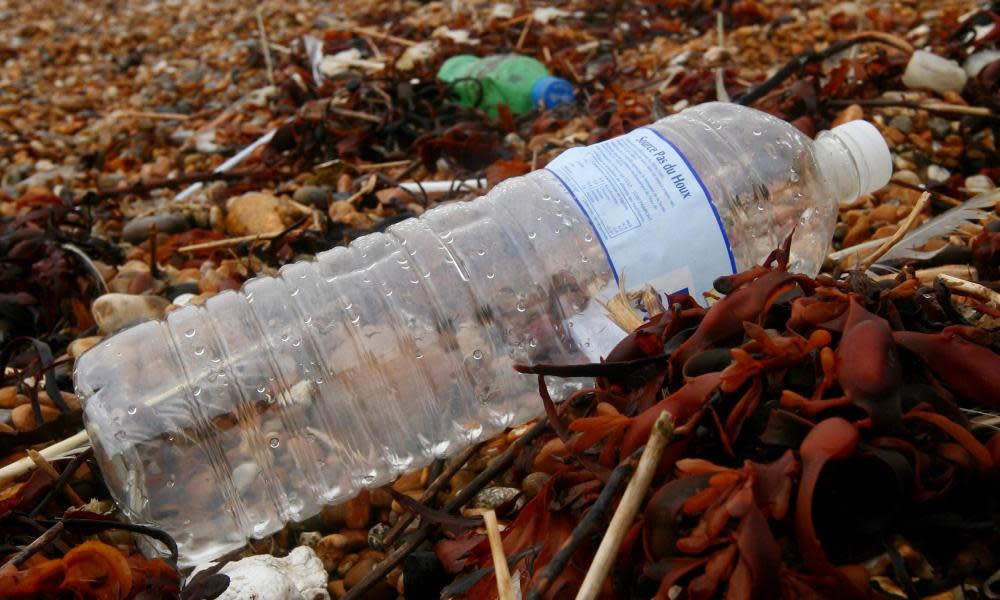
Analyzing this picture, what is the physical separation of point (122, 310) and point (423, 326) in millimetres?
992

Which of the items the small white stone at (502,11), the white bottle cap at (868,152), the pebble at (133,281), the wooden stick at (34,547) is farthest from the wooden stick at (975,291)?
the small white stone at (502,11)

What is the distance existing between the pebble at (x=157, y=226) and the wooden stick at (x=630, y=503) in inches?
94.9

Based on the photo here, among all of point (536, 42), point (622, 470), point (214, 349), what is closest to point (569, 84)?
point (536, 42)

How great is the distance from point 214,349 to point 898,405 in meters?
1.50

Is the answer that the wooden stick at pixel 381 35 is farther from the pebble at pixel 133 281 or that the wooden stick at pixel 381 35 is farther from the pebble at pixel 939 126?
the pebble at pixel 939 126

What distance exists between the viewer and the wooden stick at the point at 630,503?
114 cm

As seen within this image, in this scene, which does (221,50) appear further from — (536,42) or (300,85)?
(536,42)

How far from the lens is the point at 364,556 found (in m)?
1.68

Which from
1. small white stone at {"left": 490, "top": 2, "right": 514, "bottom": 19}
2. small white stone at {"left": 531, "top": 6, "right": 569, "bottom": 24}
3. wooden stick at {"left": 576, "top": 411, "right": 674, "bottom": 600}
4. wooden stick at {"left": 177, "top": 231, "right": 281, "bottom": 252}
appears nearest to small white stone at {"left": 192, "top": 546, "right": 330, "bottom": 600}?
wooden stick at {"left": 576, "top": 411, "right": 674, "bottom": 600}

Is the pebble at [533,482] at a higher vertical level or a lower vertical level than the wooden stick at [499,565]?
lower

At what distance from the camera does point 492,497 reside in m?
1.69

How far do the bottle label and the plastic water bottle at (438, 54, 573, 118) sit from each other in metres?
2.05

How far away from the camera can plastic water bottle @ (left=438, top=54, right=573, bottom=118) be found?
3.80 metres

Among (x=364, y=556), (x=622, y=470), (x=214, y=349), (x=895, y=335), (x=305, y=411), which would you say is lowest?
(x=364, y=556)
